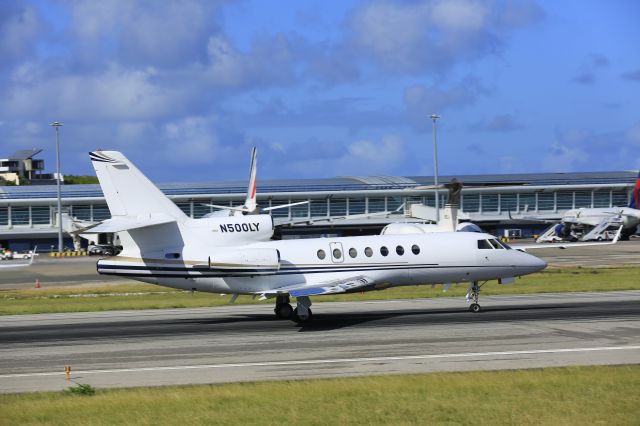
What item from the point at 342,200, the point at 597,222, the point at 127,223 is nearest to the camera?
the point at 127,223

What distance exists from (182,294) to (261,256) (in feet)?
52.2

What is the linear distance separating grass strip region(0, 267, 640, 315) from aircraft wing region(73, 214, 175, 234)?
9575mm

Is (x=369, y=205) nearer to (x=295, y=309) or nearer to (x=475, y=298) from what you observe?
(x=475, y=298)

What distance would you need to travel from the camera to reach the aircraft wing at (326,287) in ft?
92.1

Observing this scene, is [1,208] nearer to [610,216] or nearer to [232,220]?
[610,216]

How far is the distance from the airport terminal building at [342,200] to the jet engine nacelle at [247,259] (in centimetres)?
7732

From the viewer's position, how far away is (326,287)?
93.2 ft

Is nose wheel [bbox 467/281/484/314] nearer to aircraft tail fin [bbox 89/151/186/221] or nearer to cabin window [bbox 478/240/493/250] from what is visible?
cabin window [bbox 478/240/493/250]

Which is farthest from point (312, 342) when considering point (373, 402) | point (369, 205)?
point (369, 205)

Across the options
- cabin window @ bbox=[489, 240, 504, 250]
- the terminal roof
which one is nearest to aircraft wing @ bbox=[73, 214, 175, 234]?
cabin window @ bbox=[489, 240, 504, 250]

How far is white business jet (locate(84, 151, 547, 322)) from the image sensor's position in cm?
2825

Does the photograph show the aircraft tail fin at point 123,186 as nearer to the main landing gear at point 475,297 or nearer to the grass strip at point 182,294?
the grass strip at point 182,294

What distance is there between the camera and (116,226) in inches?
1040

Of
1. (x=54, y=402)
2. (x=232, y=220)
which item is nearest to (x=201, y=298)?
(x=232, y=220)
